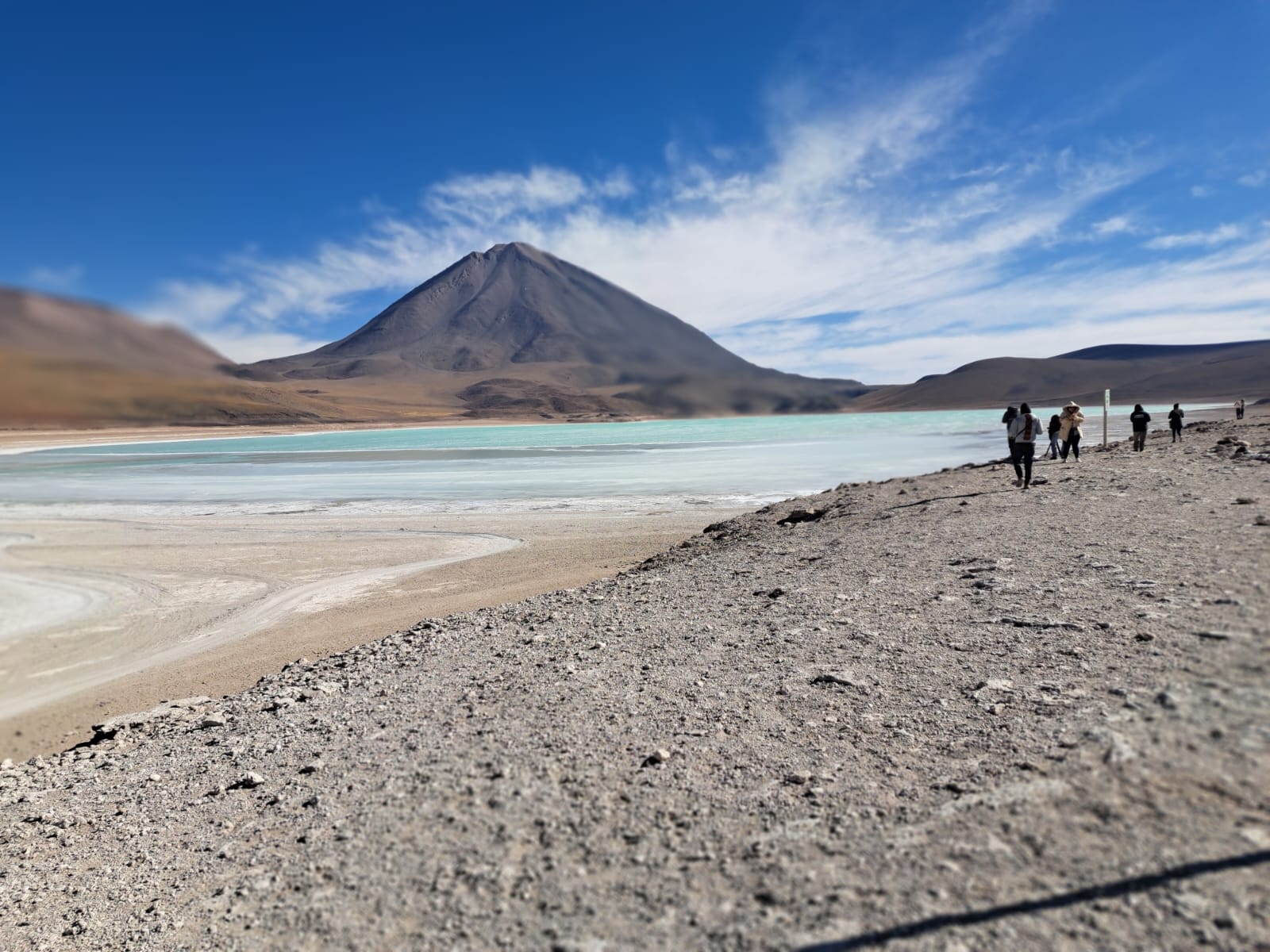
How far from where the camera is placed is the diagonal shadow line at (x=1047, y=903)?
2391mm

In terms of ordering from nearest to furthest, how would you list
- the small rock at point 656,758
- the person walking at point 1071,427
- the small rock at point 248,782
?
the small rock at point 656,758
the small rock at point 248,782
the person walking at point 1071,427

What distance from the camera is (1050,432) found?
1686 cm

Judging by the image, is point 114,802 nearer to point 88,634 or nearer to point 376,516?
point 88,634

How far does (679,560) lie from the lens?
32.9 feet

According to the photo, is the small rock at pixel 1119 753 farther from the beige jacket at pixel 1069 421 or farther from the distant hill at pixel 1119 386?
the distant hill at pixel 1119 386

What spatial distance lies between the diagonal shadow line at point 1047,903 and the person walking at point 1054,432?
624 inches

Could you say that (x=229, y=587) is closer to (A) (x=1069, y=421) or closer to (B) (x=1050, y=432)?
(A) (x=1069, y=421)

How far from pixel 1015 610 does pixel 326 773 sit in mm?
4704

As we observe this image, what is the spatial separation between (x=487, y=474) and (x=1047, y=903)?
28163 mm

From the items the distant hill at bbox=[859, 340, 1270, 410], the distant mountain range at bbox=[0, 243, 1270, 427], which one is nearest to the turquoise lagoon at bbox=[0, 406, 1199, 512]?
the distant mountain range at bbox=[0, 243, 1270, 427]

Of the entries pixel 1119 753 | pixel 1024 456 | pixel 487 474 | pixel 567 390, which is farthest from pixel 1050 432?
pixel 567 390

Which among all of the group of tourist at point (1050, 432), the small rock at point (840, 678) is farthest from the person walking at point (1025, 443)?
the small rock at point (840, 678)

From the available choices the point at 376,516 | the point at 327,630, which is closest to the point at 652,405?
the point at 376,516

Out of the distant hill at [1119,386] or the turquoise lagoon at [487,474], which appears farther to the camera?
the distant hill at [1119,386]
